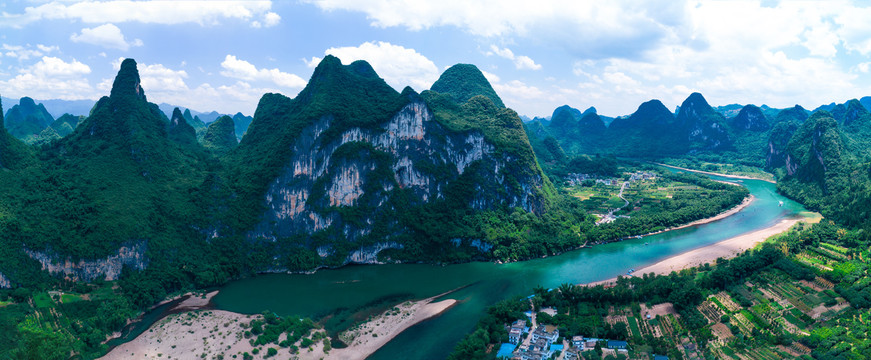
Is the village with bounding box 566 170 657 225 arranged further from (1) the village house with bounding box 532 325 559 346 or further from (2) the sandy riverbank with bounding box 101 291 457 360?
(2) the sandy riverbank with bounding box 101 291 457 360

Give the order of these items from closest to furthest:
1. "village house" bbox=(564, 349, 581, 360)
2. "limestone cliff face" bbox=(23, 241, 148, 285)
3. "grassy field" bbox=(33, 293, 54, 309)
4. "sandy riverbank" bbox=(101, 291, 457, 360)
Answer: "village house" bbox=(564, 349, 581, 360), "sandy riverbank" bbox=(101, 291, 457, 360), "grassy field" bbox=(33, 293, 54, 309), "limestone cliff face" bbox=(23, 241, 148, 285)

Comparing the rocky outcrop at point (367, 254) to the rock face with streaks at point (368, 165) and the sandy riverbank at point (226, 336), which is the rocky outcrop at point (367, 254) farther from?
the sandy riverbank at point (226, 336)

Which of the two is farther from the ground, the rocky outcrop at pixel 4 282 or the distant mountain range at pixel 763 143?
the distant mountain range at pixel 763 143

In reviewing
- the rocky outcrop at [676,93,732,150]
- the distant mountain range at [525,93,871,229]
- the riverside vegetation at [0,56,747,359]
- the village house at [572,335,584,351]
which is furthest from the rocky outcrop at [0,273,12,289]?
the rocky outcrop at [676,93,732,150]

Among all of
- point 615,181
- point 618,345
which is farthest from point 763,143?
point 618,345

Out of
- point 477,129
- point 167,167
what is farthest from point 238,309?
point 477,129

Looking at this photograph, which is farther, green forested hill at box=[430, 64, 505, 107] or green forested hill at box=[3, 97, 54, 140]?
green forested hill at box=[3, 97, 54, 140]

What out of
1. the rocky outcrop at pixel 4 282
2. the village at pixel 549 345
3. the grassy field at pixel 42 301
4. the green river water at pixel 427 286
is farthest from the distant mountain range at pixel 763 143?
the rocky outcrop at pixel 4 282
